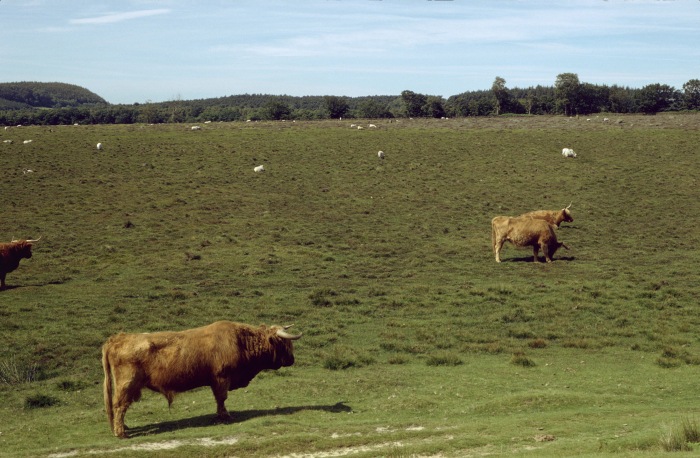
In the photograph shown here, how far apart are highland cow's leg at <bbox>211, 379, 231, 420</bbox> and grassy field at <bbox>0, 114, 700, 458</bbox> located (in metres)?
0.33

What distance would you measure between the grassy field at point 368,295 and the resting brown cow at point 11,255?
2.88 ft

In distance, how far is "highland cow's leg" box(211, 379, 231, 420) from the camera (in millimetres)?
13594

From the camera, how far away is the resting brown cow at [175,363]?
13.0 metres

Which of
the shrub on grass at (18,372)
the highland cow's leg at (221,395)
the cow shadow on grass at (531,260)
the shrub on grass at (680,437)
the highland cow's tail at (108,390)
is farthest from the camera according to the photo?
the cow shadow on grass at (531,260)

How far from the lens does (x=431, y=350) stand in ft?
65.4

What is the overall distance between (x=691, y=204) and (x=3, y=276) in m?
38.5

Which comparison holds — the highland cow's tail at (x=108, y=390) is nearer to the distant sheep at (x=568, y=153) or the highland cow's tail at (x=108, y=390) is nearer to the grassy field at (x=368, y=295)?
the grassy field at (x=368, y=295)

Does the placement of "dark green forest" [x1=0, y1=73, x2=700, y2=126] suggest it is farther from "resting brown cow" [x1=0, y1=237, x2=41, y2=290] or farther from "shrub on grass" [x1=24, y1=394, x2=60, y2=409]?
"shrub on grass" [x1=24, y1=394, x2=60, y2=409]

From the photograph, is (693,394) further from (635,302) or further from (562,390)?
(635,302)

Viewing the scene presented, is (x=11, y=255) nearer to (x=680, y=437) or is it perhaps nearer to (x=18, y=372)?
(x=18, y=372)

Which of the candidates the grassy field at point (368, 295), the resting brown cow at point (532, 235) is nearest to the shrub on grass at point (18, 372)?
the grassy field at point (368, 295)

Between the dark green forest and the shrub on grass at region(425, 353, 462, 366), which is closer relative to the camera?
the shrub on grass at region(425, 353, 462, 366)

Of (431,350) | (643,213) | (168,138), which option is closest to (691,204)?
(643,213)

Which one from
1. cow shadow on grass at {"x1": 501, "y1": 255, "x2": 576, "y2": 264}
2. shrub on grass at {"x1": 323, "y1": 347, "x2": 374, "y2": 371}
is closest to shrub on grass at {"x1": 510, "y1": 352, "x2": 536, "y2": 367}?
shrub on grass at {"x1": 323, "y1": 347, "x2": 374, "y2": 371}
